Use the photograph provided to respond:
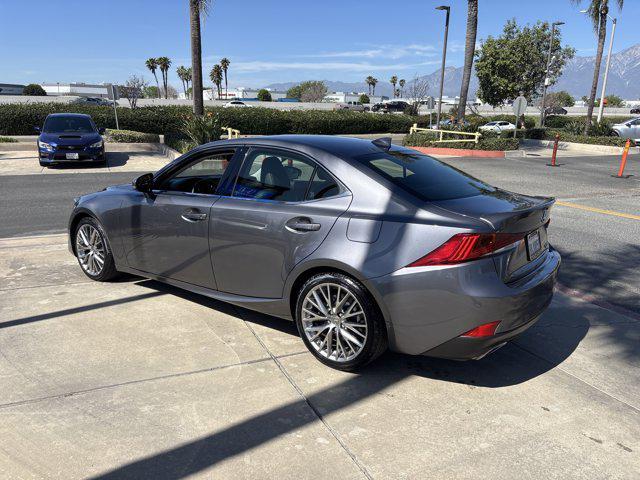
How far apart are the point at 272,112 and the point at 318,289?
25.9 meters

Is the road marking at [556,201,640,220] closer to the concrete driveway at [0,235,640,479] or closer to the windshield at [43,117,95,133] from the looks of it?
the concrete driveway at [0,235,640,479]

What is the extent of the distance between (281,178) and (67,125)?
574 inches

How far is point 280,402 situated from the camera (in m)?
3.36

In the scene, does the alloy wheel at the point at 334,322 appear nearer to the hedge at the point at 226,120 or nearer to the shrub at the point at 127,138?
the shrub at the point at 127,138

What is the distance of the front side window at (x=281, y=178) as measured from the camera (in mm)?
3852

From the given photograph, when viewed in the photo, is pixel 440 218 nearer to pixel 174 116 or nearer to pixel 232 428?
pixel 232 428

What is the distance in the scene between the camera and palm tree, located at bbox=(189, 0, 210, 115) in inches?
789

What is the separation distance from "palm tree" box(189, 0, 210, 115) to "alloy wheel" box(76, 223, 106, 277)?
16604mm

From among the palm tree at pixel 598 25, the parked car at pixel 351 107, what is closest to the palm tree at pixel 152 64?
the parked car at pixel 351 107

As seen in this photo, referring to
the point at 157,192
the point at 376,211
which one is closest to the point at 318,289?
the point at 376,211

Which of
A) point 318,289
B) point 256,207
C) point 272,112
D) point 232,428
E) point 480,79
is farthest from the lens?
point 480,79

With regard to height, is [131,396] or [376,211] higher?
[376,211]

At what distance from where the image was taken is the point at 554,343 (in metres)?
4.28

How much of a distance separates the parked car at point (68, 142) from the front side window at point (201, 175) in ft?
39.5
